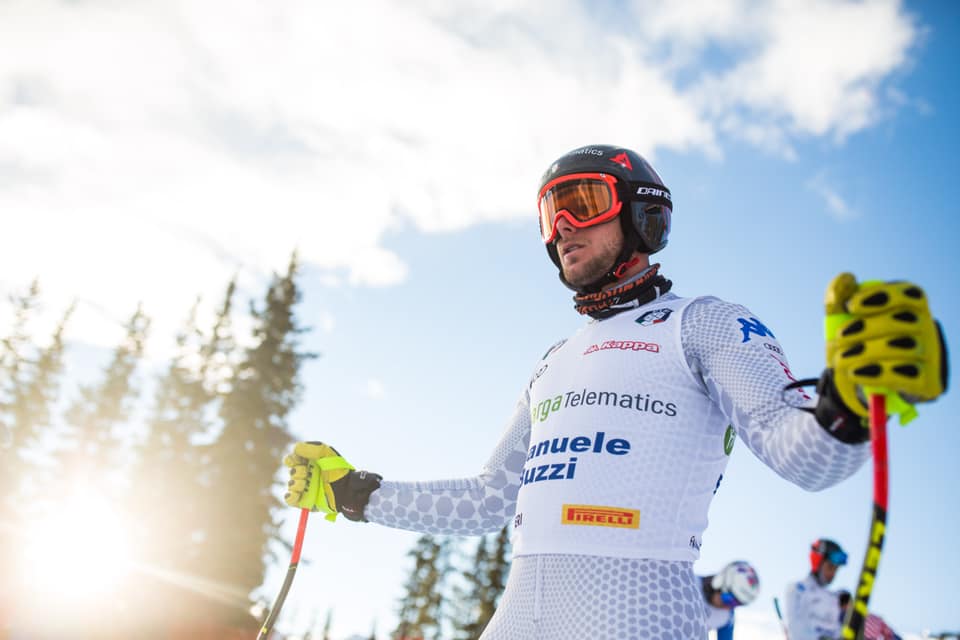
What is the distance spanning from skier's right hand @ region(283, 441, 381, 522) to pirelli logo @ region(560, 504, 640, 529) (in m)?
1.44

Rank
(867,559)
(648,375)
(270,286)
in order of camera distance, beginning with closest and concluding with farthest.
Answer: (867,559), (648,375), (270,286)

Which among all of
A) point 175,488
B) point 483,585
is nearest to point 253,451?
point 175,488

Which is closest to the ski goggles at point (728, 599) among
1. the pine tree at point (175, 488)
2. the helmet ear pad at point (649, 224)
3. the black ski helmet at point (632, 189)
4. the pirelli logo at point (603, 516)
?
the pirelli logo at point (603, 516)

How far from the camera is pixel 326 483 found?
4.04 meters

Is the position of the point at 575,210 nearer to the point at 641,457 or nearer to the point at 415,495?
the point at 641,457

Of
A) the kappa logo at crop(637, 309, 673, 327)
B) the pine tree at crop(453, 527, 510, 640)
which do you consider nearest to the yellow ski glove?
the kappa logo at crop(637, 309, 673, 327)

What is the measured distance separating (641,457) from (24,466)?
2059 inches

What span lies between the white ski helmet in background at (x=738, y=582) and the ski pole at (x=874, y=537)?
1.98m

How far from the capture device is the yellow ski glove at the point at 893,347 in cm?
191

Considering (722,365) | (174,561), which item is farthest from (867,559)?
(174,561)

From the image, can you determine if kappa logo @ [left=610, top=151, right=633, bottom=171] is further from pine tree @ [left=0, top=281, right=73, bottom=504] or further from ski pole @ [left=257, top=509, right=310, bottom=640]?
pine tree @ [left=0, top=281, right=73, bottom=504]

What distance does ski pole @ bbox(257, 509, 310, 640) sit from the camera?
3574 millimetres

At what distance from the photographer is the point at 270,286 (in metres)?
31.5

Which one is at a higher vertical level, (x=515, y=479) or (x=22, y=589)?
(x=515, y=479)
